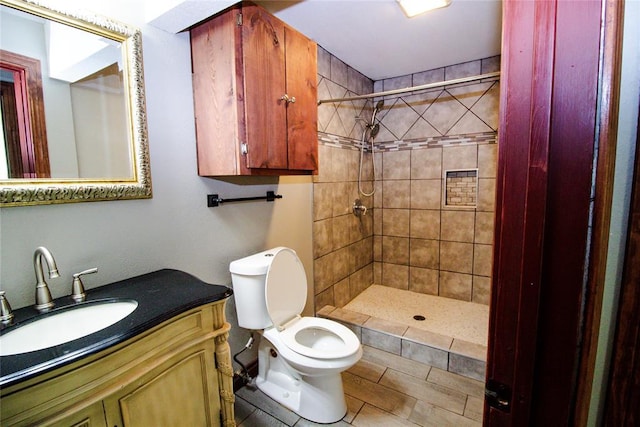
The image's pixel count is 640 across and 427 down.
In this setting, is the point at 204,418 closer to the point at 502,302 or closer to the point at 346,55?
the point at 502,302

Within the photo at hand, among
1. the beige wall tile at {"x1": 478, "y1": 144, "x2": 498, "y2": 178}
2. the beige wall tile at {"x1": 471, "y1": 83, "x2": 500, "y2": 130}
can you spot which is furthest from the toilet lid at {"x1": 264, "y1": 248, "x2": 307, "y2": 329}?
the beige wall tile at {"x1": 471, "y1": 83, "x2": 500, "y2": 130}

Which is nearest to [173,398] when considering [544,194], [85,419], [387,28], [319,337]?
[85,419]

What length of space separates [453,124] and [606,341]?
8.73 feet

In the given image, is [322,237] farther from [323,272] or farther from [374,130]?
[374,130]

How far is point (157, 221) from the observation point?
1.48m

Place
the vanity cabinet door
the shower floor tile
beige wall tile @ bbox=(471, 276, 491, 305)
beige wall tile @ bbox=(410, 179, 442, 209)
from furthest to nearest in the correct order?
beige wall tile @ bbox=(410, 179, 442, 209) → beige wall tile @ bbox=(471, 276, 491, 305) → the shower floor tile → the vanity cabinet door

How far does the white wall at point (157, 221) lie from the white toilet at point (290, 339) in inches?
8.0

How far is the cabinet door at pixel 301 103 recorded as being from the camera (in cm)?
167

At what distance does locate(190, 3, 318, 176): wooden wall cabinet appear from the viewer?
140 centimetres

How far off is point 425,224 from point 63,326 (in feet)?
9.19

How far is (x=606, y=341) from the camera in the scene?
1.52 feet

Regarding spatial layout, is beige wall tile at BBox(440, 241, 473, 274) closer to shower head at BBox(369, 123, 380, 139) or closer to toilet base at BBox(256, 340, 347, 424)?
shower head at BBox(369, 123, 380, 139)

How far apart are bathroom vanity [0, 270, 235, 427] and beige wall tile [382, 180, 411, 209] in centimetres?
230

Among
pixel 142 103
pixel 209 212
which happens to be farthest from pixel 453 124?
pixel 142 103
